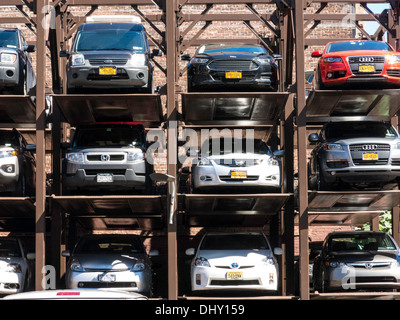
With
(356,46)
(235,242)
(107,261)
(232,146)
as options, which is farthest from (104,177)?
(356,46)

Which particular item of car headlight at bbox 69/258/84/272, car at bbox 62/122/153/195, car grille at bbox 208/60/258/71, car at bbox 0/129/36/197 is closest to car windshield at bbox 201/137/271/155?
car at bbox 62/122/153/195

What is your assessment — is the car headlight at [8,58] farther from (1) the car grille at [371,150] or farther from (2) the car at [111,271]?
(1) the car grille at [371,150]

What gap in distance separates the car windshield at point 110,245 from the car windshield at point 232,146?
2592mm

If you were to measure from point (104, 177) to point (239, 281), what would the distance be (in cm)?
371

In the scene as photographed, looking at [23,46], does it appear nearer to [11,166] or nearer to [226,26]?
[11,166]

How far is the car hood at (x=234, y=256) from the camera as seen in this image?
619 inches

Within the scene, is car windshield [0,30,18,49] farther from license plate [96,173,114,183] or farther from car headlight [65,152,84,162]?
license plate [96,173,114,183]

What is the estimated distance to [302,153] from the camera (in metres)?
18.1

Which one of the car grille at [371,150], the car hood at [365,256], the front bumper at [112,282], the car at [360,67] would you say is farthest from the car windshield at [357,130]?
the front bumper at [112,282]

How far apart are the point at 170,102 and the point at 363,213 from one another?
6620mm

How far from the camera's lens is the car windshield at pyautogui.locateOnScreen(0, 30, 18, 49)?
Result: 59.1 ft

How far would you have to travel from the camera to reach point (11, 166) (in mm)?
16812

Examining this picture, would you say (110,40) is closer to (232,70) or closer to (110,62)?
(110,62)

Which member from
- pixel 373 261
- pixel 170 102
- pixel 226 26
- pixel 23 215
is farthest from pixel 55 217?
pixel 226 26
